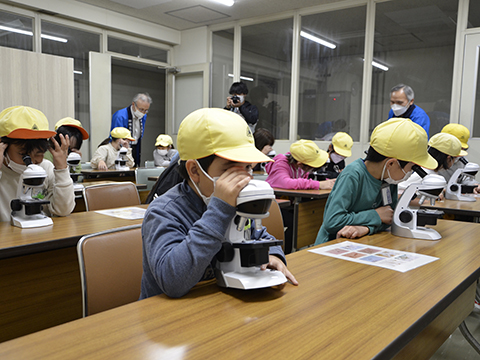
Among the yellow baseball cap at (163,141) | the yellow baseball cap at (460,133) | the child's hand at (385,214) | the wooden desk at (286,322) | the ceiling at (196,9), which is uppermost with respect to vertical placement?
the ceiling at (196,9)

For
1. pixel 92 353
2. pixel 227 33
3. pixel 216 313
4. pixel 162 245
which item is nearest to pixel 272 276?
pixel 216 313

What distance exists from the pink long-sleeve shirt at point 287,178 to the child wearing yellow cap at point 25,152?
1.99m

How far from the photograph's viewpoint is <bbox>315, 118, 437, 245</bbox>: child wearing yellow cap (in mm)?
1764

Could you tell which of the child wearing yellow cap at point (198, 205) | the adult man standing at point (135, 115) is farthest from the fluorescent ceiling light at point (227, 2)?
the child wearing yellow cap at point (198, 205)

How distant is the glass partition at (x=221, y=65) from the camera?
830 cm

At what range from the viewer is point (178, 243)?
41.6 inches

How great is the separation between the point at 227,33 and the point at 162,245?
7910mm

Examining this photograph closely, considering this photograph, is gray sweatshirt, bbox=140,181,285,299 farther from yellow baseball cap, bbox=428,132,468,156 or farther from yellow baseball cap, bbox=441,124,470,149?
yellow baseball cap, bbox=441,124,470,149

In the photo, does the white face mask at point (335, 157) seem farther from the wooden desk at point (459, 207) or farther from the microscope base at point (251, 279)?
the microscope base at point (251, 279)

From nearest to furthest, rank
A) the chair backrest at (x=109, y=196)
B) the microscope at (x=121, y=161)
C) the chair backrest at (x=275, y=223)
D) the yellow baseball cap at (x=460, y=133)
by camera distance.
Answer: the chair backrest at (x=275, y=223) < the chair backrest at (x=109, y=196) < the yellow baseball cap at (x=460, y=133) < the microscope at (x=121, y=161)

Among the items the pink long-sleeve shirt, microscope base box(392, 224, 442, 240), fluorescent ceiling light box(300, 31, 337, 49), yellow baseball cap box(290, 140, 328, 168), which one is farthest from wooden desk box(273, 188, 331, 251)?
fluorescent ceiling light box(300, 31, 337, 49)

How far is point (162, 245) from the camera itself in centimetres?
104

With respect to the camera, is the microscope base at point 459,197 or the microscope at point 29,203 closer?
the microscope at point 29,203

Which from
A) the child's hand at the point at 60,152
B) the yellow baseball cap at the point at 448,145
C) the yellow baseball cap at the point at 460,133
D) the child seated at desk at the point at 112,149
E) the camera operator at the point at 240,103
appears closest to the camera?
the child's hand at the point at 60,152
